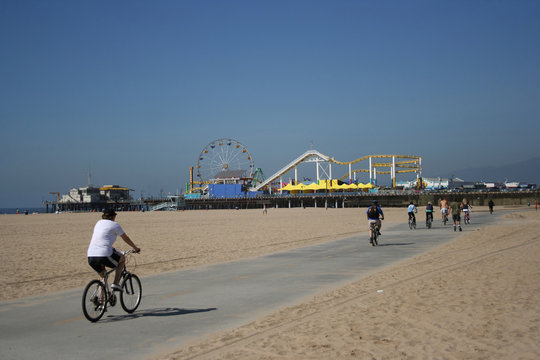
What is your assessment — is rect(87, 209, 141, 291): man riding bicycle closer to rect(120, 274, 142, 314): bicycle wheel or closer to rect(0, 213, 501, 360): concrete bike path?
rect(120, 274, 142, 314): bicycle wheel

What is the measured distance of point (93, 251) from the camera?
22.6 feet

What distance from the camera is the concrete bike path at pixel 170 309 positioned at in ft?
18.8

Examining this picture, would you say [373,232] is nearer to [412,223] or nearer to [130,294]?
[412,223]

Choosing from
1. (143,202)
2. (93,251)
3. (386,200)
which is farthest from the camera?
(143,202)

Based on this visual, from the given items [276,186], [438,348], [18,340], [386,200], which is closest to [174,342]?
[18,340]

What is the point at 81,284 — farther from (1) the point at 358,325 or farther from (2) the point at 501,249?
(2) the point at 501,249

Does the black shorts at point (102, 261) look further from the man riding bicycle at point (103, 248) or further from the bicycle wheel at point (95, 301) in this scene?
the bicycle wheel at point (95, 301)

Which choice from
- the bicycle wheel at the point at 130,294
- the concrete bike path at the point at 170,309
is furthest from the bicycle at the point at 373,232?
the bicycle wheel at the point at 130,294

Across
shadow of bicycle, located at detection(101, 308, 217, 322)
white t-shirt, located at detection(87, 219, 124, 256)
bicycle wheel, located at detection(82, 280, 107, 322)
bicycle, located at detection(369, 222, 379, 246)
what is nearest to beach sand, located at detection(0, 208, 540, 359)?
shadow of bicycle, located at detection(101, 308, 217, 322)

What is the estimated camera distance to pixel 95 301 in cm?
691

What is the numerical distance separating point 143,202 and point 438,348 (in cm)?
13986

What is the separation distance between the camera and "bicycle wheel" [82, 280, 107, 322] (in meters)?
6.81

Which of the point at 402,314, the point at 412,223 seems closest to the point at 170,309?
the point at 402,314

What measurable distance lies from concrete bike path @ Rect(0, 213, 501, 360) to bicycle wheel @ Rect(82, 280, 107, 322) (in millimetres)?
125
